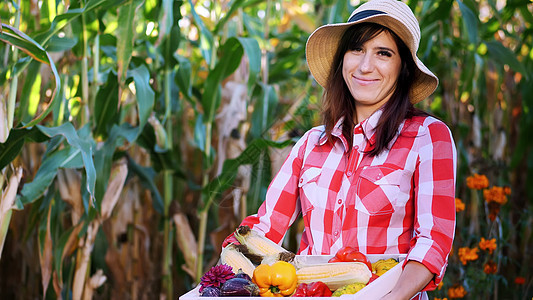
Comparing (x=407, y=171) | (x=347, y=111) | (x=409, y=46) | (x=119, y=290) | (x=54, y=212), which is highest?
(x=409, y=46)

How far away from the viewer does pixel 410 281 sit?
1.15 meters

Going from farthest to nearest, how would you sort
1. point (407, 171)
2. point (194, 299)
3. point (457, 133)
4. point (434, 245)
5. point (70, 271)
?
point (457, 133) < point (70, 271) < point (407, 171) < point (434, 245) < point (194, 299)

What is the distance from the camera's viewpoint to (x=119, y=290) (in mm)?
2908

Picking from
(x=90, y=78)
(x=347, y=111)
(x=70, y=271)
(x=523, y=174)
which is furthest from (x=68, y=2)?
(x=523, y=174)

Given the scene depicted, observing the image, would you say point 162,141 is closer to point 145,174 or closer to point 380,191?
point 145,174

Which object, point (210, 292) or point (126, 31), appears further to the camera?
point (126, 31)

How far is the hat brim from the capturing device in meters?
1.43

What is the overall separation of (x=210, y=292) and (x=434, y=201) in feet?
1.73

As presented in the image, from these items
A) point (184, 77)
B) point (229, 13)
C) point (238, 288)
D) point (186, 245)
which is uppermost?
point (229, 13)

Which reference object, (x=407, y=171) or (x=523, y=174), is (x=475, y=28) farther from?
(x=523, y=174)

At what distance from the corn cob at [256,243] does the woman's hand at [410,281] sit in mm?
262

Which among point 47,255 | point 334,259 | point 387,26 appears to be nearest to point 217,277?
point 334,259

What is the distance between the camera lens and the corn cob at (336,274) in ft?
3.55

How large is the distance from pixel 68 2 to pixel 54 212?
86cm
